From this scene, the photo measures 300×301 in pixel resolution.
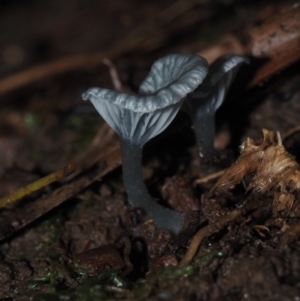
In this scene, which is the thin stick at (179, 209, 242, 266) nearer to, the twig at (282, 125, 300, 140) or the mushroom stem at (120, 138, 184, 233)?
the mushroom stem at (120, 138, 184, 233)

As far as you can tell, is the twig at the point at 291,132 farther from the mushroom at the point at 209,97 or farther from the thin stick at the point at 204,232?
the thin stick at the point at 204,232

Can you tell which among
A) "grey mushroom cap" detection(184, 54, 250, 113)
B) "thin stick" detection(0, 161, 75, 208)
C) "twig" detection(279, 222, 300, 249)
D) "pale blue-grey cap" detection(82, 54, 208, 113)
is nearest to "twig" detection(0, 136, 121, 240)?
"thin stick" detection(0, 161, 75, 208)

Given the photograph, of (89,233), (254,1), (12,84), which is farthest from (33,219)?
(254,1)

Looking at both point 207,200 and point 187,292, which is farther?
point 207,200

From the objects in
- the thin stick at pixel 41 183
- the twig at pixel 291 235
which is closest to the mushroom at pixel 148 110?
the thin stick at pixel 41 183

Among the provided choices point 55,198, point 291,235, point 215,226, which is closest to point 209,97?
point 215,226

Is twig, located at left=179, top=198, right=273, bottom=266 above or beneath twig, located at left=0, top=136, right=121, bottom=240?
beneath

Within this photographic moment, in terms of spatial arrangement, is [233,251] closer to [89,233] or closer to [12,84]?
[89,233]
